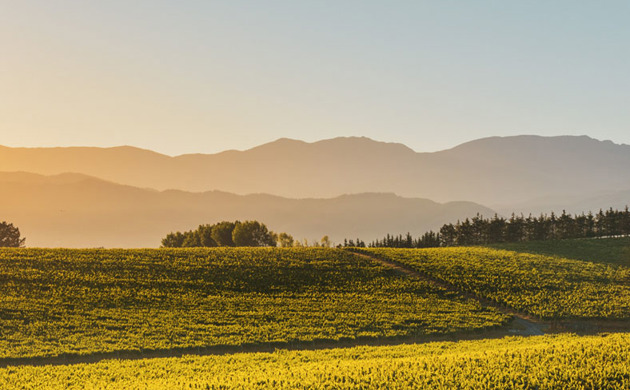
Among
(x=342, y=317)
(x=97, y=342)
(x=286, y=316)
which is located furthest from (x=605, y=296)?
(x=97, y=342)

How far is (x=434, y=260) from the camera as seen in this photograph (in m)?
93.4

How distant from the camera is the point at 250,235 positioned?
587 ft

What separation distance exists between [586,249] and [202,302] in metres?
87.3

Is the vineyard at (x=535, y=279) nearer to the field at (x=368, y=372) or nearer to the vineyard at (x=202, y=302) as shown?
the vineyard at (x=202, y=302)

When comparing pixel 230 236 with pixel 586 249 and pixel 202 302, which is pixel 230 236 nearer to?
pixel 586 249

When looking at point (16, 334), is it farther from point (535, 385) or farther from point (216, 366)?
point (535, 385)

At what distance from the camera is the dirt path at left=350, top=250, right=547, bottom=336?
57844mm

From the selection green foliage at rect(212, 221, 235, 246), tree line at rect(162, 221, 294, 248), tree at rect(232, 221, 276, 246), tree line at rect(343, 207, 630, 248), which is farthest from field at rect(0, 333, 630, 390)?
green foliage at rect(212, 221, 235, 246)

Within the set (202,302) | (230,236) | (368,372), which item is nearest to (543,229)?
(230,236)

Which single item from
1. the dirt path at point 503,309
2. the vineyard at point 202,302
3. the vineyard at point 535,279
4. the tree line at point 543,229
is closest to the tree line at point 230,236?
the tree line at point 543,229

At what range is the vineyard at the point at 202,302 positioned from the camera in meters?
48.5

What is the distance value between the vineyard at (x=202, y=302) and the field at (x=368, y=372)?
24.7 feet

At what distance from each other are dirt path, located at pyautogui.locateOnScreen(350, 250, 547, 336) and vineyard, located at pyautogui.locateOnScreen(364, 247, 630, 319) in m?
0.60

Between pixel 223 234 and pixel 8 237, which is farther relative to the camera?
pixel 223 234
